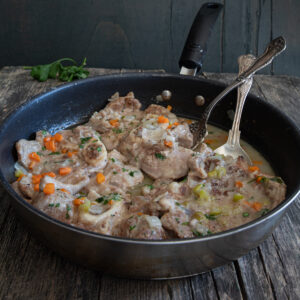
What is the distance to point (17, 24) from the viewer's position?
4320 mm

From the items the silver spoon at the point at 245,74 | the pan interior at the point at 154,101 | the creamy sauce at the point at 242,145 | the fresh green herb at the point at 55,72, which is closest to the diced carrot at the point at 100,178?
the pan interior at the point at 154,101

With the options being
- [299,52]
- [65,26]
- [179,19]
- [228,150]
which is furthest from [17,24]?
[299,52]

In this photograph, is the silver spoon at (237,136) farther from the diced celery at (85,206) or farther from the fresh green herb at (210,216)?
the diced celery at (85,206)

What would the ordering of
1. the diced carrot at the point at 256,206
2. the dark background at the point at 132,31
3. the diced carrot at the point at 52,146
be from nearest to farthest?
the diced carrot at the point at 256,206
the diced carrot at the point at 52,146
the dark background at the point at 132,31

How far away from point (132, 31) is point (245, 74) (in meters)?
2.15

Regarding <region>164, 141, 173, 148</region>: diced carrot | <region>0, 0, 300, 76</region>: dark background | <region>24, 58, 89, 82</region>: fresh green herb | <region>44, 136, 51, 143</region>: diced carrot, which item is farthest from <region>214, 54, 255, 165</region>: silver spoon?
<region>0, 0, 300, 76</region>: dark background

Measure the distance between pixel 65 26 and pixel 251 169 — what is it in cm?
296

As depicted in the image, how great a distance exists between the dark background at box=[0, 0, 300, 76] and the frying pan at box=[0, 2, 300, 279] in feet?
5.46

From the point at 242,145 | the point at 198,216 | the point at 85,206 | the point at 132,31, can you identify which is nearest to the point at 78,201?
the point at 85,206

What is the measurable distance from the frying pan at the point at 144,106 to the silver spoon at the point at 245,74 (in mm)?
197

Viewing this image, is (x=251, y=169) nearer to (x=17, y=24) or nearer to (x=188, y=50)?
(x=188, y=50)

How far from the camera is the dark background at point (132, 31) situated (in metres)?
4.29

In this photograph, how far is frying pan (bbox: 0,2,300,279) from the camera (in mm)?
1523

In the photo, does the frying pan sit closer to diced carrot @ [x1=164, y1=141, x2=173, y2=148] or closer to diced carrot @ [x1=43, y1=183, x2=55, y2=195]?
diced carrot @ [x1=43, y1=183, x2=55, y2=195]
